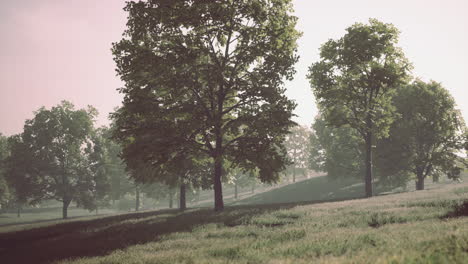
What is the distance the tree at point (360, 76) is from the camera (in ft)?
84.8

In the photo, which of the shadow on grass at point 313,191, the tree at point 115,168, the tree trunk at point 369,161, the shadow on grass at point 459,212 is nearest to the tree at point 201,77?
the shadow on grass at point 459,212

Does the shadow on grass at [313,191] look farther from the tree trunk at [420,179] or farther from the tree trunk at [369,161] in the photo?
the tree trunk at [369,161]

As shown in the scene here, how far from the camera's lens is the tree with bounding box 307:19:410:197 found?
25844 mm

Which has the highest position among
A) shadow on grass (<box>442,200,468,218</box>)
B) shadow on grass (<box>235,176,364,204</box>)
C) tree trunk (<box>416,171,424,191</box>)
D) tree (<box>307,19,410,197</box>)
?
tree (<box>307,19,410,197</box>)

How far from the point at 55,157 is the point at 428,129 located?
44050mm

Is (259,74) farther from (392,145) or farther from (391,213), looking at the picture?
(392,145)

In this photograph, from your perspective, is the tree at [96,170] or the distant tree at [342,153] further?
the distant tree at [342,153]

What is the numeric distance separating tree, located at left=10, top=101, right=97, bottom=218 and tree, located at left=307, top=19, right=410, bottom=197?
30631 mm

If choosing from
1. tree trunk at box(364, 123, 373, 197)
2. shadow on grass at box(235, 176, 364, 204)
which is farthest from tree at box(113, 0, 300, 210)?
shadow on grass at box(235, 176, 364, 204)

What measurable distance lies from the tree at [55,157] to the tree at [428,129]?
38702mm

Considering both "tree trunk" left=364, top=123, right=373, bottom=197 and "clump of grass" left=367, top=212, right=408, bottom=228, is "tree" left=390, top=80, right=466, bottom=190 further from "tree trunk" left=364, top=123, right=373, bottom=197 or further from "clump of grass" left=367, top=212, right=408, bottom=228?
"clump of grass" left=367, top=212, right=408, bottom=228

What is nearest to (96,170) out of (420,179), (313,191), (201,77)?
(201,77)

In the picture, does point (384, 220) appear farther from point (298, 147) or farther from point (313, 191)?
point (298, 147)

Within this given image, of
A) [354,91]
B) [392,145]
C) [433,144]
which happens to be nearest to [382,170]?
[392,145]
